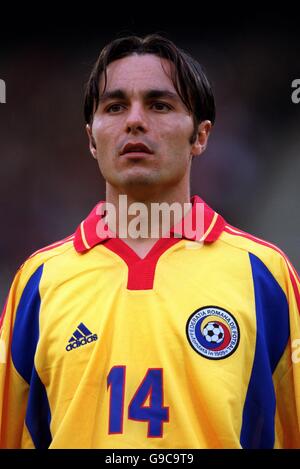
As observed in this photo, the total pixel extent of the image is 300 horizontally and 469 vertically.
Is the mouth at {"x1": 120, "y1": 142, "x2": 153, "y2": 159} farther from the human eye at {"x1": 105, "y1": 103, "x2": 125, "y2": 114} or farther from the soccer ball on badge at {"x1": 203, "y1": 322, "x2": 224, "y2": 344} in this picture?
the soccer ball on badge at {"x1": 203, "y1": 322, "x2": 224, "y2": 344}

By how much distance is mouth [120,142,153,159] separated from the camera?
1697 millimetres

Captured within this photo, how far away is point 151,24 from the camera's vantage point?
369 cm

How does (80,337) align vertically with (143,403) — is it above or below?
above

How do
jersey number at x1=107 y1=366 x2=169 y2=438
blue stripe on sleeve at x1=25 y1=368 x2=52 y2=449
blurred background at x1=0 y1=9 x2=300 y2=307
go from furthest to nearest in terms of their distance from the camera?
blurred background at x1=0 y1=9 x2=300 y2=307 → blue stripe on sleeve at x1=25 y1=368 x2=52 y2=449 → jersey number at x1=107 y1=366 x2=169 y2=438

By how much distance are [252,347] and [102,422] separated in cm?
38

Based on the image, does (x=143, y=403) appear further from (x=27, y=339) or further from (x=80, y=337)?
(x=27, y=339)

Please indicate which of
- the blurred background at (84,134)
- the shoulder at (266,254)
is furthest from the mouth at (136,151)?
the blurred background at (84,134)

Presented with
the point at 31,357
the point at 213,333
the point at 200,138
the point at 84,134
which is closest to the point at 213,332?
the point at 213,333

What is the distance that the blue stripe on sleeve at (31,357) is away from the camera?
1.69 metres

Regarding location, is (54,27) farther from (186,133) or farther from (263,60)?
(186,133)

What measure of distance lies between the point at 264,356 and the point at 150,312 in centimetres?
28

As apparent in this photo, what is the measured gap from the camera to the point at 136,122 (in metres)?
1.70

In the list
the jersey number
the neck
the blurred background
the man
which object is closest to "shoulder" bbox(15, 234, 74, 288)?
the man

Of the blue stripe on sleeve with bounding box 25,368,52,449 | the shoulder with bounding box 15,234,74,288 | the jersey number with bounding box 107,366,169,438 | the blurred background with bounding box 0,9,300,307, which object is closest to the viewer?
the jersey number with bounding box 107,366,169,438
